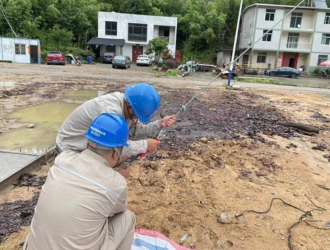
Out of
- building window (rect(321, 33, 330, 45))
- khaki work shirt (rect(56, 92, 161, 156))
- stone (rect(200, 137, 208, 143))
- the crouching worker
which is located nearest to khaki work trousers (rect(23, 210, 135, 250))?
the crouching worker

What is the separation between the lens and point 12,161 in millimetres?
4465

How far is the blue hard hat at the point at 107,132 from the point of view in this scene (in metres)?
1.74

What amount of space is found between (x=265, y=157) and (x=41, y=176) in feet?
12.7

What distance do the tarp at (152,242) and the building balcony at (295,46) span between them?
38.1 metres

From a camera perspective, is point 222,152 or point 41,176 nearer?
point 41,176

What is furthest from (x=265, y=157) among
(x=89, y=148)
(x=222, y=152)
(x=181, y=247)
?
(x=89, y=148)

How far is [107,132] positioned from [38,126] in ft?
18.8

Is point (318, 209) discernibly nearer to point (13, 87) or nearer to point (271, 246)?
point (271, 246)

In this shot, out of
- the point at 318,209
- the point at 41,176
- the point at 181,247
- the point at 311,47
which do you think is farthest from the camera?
the point at 311,47

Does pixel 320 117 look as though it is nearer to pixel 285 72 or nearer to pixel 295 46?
pixel 285 72

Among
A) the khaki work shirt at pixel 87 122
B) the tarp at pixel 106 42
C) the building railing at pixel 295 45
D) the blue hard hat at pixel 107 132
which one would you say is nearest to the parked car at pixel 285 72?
the building railing at pixel 295 45

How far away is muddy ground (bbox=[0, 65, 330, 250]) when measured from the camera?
314cm

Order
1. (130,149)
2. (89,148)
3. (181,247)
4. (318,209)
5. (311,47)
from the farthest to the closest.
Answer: (311,47)
(318,209)
(181,247)
(130,149)
(89,148)

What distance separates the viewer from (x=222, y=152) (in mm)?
5648
